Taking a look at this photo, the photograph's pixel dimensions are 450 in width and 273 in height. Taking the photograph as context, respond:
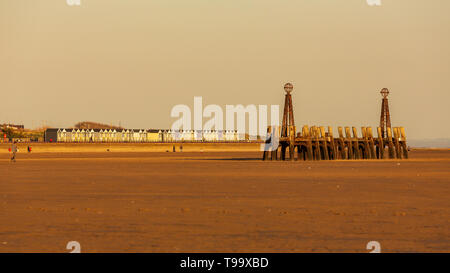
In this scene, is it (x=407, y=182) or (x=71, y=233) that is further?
(x=407, y=182)

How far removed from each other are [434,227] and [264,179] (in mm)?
12685

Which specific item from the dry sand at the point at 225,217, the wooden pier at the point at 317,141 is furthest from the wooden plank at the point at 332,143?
the dry sand at the point at 225,217

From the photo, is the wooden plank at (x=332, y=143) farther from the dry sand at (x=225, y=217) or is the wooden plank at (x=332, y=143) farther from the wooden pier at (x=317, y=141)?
the dry sand at (x=225, y=217)

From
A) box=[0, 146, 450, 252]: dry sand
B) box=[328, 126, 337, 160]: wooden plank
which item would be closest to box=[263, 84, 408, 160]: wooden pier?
box=[328, 126, 337, 160]: wooden plank

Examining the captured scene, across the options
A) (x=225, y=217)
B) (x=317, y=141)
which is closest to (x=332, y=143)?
(x=317, y=141)

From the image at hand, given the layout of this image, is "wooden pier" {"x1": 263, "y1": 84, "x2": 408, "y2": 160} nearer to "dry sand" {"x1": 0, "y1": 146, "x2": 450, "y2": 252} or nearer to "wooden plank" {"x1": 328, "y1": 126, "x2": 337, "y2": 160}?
"wooden plank" {"x1": 328, "y1": 126, "x2": 337, "y2": 160}

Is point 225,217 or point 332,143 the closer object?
point 225,217

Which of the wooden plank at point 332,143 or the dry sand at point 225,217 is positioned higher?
the wooden plank at point 332,143

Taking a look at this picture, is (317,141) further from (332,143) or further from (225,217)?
(225,217)

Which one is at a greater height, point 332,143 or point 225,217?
point 332,143

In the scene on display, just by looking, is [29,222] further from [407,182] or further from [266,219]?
[407,182]
